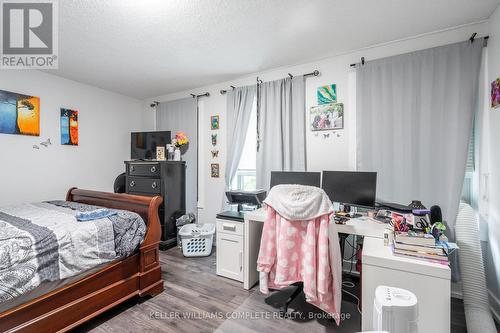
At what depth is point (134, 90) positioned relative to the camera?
3.72m

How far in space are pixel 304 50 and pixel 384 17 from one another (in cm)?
76

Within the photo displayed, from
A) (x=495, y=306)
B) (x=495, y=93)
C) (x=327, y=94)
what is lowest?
(x=495, y=306)

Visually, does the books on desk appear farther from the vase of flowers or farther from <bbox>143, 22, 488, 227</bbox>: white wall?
the vase of flowers

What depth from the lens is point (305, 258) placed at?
1.63m

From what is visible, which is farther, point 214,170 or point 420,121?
Result: point 214,170

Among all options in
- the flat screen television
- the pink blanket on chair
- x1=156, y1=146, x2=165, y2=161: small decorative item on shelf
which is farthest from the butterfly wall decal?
the pink blanket on chair

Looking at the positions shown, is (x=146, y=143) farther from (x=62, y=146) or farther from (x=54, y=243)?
(x=54, y=243)

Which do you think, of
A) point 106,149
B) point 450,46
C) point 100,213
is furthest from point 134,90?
point 450,46

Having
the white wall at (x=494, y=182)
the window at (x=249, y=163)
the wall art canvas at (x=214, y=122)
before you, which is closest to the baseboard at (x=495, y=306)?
the white wall at (x=494, y=182)

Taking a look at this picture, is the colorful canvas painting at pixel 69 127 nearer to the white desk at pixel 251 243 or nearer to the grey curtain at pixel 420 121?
the white desk at pixel 251 243

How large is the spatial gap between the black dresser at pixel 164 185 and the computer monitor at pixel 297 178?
159 centimetres

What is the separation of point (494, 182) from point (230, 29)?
244 cm

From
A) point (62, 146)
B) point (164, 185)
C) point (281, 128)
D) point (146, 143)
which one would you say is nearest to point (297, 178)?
point (281, 128)

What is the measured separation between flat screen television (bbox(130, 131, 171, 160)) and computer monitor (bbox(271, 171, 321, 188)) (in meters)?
1.93
